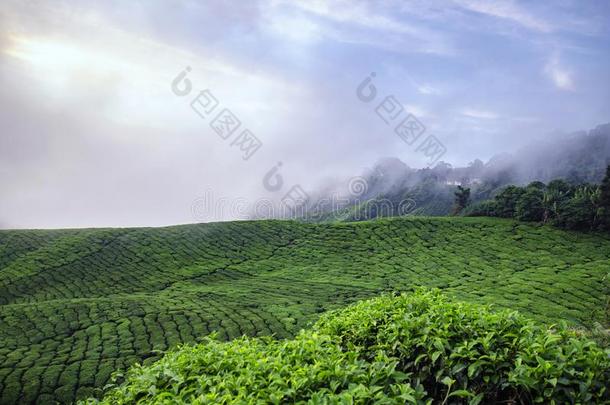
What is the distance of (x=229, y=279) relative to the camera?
2839 centimetres

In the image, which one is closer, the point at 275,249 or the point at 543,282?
the point at 543,282

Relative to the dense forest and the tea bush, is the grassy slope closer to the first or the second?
the dense forest

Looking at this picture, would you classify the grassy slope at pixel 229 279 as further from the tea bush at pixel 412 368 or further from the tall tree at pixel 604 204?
the tea bush at pixel 412 368

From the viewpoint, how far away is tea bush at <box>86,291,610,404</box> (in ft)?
10.5

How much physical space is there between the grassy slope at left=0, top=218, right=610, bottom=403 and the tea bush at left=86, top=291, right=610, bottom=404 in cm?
785

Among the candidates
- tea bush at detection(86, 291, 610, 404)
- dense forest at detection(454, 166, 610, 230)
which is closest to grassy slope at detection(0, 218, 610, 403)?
dense forest at detection(454, 166, 610, 230)

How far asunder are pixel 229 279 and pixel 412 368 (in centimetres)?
2519

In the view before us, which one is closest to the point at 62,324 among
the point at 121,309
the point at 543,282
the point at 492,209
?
the point at 121,309

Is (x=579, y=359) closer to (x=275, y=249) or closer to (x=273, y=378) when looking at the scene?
(x=273, y=378)

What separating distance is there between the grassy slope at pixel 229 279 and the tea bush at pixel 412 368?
7846 mm

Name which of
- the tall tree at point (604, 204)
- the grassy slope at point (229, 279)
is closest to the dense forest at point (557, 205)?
the tall tree at point (604, 204)

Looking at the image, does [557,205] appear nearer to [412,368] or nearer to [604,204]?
[604,204]

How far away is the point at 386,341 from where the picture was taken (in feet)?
14.6

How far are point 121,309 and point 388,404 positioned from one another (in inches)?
746
